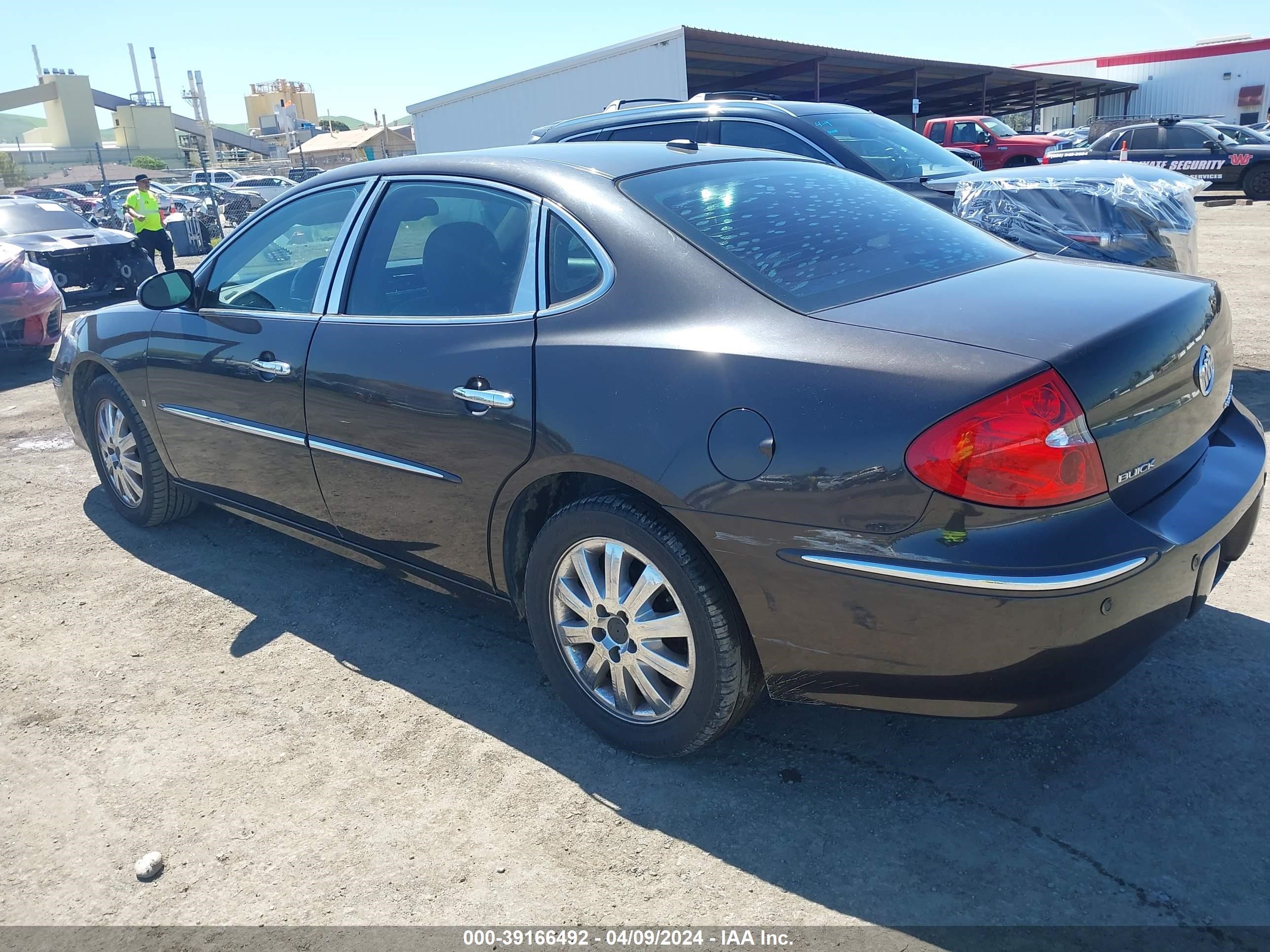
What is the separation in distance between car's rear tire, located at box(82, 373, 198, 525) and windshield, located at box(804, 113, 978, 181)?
511cm

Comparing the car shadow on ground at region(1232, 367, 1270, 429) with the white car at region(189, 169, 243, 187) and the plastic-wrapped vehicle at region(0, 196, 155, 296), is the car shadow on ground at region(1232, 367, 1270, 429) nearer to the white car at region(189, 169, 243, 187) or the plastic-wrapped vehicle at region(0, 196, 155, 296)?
the plastic-wrapped vehicle at region(0, 196, 155, 296)

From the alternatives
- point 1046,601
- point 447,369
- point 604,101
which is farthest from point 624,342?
point 604,101

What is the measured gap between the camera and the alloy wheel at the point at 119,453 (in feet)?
14.8

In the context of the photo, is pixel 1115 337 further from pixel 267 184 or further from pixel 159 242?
pixel 267 184

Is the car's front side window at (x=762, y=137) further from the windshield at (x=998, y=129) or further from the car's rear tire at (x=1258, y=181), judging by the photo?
the windshield at (x=998, y=129)

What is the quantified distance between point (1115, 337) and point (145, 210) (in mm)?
14582

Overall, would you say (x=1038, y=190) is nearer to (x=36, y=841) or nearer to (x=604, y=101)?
(x=36, y=841)

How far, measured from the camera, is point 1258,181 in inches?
728

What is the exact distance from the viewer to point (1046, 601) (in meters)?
2.02

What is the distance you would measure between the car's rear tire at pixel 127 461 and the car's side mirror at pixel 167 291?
2.17 ft

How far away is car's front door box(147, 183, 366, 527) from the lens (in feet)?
11.3

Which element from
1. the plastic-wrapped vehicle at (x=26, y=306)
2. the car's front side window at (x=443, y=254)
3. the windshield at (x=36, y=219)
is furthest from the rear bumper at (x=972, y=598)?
the windshield at (x=36, y=219)

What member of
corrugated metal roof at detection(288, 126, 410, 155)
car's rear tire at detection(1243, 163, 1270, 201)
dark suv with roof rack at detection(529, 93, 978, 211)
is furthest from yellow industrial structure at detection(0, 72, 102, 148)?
dark suv with roof rack at detection(529, 93, 978, 211)

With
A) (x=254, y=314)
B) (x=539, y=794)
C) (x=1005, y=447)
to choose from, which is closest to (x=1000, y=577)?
(x=1005, y=447)
